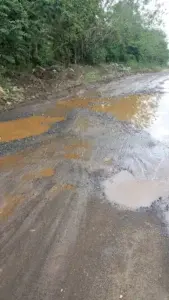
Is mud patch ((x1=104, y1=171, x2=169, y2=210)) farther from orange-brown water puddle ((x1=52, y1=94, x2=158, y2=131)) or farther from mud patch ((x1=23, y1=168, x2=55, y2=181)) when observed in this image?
orange-brown water puddle ((x1=52, y1=94, x2=158, y2=131))

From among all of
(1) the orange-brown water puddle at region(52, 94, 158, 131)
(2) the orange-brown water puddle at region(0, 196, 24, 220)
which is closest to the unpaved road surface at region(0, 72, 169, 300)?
(2) the orange-brown water puddle at region(0, 196, 24, 220)

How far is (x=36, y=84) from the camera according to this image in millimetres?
13336

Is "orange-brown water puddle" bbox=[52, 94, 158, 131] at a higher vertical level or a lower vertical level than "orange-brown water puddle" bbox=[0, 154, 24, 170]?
lower

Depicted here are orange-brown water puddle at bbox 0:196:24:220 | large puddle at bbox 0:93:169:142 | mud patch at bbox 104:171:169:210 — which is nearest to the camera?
orange-brown water puddle at bbox 0:196:24:220

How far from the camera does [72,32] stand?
18.0 meters

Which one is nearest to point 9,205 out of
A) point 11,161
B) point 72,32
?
point 11,161

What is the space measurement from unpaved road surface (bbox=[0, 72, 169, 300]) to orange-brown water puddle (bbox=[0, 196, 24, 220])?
17mm

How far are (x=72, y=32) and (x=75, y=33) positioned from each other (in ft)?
1.92

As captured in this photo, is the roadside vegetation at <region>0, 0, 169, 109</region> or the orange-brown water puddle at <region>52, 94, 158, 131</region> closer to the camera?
the orange-brown water puddle at <region>52, 94, 158, 131</region>

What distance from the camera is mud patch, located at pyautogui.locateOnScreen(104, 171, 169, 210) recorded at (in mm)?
5406

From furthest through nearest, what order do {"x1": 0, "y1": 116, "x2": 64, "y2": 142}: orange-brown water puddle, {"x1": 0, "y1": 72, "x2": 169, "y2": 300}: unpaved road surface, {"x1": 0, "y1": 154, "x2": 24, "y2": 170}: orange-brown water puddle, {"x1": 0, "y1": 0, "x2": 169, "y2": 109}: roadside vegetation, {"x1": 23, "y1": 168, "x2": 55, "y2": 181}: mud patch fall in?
{"x1": 0, "y1": 0, "x2": 169, "y2": 109}: roadside vegetation → {"x1": 0, "y1": 116, "x2": 64, "y2": 142}: orange-brown water puddle → {"x1": 0, "y1": 154, "x2": 24, "y2": 170}: orange-brown water puddle → {"x1": 23, "y1": 168, "x2": 55, "y2": 181}: mud patch → {"x1": 0, "y1": 72, "x2": 169, "y2": 300}: unpaved road surface

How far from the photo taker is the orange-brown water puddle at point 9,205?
488cm

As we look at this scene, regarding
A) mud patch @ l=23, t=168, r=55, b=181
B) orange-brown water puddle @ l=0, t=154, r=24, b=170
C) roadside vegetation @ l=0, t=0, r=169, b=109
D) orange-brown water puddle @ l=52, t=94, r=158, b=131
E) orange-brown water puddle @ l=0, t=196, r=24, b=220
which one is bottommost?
orange-brown water puddle @ l=52, t=94, r=158, b=131

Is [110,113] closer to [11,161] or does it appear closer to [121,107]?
[121,107]
